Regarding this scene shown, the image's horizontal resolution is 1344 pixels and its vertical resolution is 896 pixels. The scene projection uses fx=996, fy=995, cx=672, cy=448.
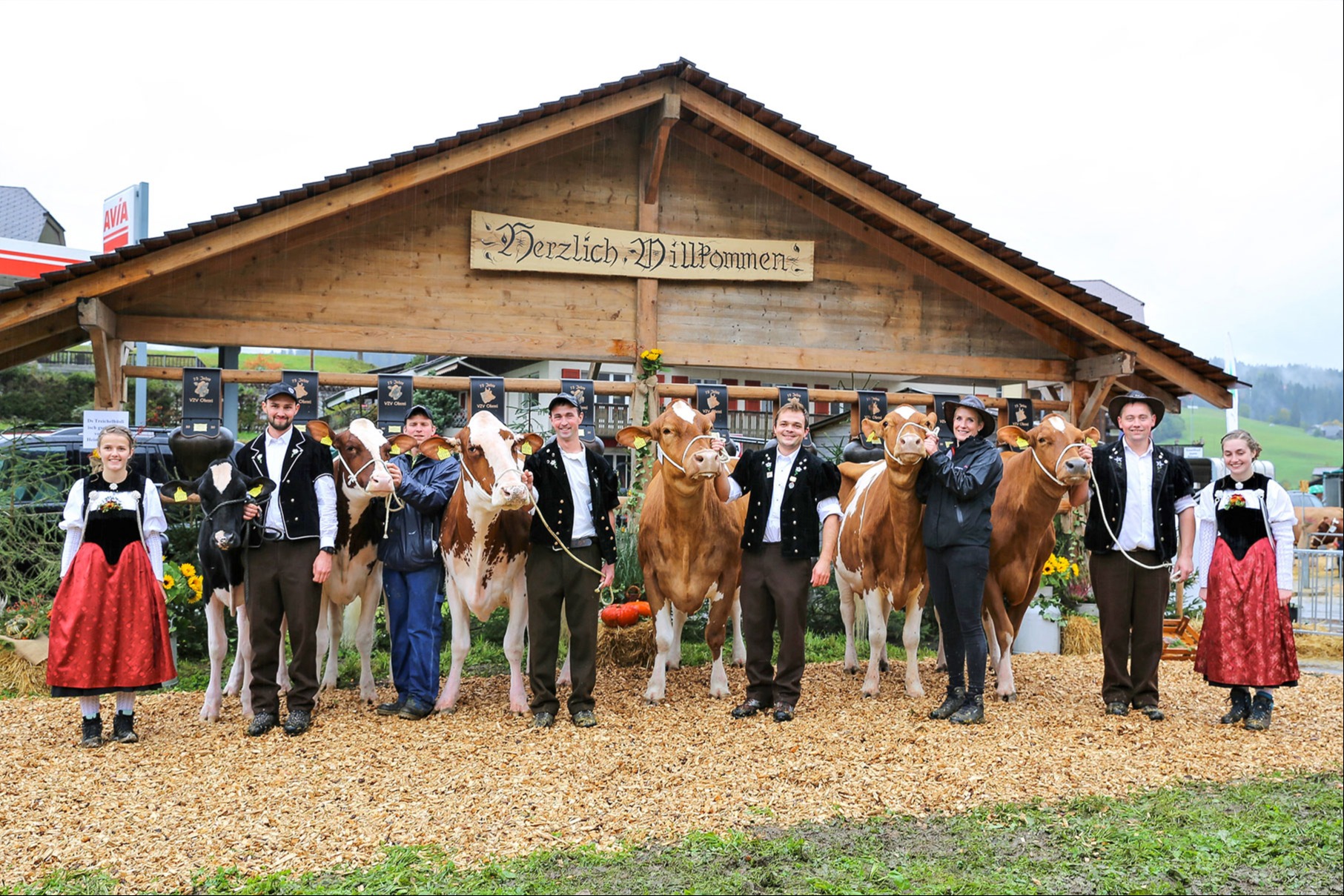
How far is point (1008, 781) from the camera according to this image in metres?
5.27

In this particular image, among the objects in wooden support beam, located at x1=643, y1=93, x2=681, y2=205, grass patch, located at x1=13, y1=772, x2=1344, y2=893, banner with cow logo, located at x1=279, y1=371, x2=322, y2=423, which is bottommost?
grass patch, located at x1=13, y1=772, x2=1344, y2=893

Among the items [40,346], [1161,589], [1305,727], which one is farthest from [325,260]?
[1305,727]

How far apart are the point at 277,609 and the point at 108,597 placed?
936mm

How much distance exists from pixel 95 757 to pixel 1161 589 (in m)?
6.85

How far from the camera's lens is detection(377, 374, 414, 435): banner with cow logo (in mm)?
9258

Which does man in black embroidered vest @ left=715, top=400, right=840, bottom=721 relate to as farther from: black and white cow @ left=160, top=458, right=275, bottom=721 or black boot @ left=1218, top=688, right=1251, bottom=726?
black and white cow @ left=160, top=458, right=275, bottom=721

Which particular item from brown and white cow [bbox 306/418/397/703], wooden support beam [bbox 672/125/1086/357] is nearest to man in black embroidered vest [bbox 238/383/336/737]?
brown and white cow [bbox 306/418/397/703]

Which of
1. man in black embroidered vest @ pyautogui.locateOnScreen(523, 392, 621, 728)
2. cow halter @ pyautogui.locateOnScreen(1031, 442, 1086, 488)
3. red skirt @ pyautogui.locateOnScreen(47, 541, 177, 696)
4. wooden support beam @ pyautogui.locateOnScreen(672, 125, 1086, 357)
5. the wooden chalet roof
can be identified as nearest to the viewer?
red skirt @ pyautogui.locateOnScreen(47, 541, 177, 696)

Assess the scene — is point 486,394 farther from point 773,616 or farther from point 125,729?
point 125,729

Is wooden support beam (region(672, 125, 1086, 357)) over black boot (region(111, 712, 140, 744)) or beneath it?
over

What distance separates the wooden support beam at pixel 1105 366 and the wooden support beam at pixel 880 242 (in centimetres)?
18

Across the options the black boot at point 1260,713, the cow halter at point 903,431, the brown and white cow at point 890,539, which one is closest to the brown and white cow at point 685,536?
the brown and white cow at point 890,539

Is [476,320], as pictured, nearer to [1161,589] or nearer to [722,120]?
[722,120]

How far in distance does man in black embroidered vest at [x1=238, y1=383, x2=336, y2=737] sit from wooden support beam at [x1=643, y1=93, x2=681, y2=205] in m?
5.06
